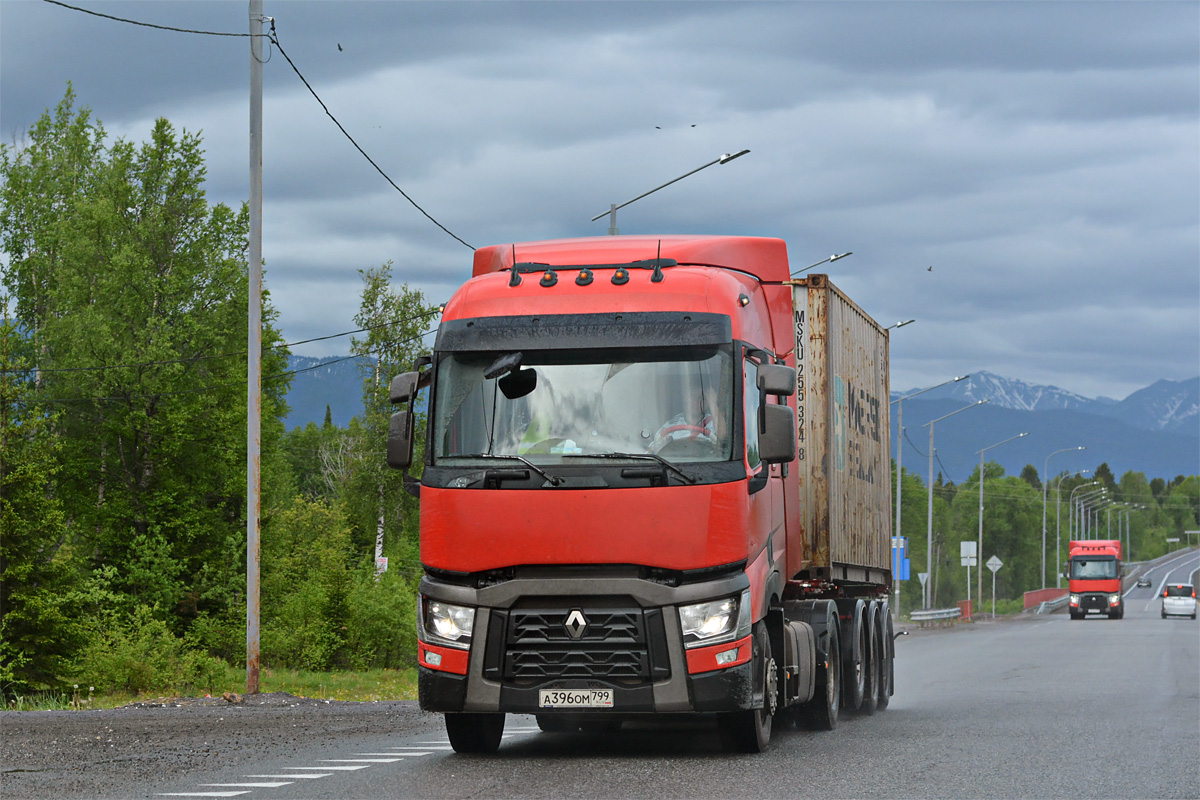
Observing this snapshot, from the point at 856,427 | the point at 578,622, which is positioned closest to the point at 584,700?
the point at 578,622

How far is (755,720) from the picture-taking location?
11484mm

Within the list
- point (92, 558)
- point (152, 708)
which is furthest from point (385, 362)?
point (152, 708)

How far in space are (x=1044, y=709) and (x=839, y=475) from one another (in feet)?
16.1

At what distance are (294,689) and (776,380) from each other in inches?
817

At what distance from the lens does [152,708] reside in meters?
18.2

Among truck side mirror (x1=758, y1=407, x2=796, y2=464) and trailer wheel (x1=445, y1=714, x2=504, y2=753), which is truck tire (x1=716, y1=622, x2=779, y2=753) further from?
trailer wheel (x1=445, y1=714, x2=504, y2=753)

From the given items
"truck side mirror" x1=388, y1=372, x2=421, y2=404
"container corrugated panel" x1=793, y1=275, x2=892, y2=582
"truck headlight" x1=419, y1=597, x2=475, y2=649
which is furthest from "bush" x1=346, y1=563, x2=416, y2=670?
"truck headlight" x1=419, y1=597, x2=475, y2=649

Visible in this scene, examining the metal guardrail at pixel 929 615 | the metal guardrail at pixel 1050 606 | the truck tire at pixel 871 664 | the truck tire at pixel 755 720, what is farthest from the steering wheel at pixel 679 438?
the metal guardrail at pixel 1050 606

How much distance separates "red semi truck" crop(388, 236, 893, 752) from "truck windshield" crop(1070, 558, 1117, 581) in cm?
6179

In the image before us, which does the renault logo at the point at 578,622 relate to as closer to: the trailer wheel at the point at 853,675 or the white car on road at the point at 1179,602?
the trailer wheel at the point at 853,675

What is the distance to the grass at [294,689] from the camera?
24062 mm

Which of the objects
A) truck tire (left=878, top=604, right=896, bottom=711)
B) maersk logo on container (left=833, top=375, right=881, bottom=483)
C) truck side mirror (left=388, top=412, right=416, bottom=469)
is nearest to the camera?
truck side mirror (left=388, top=412, right=416, bottom=469)

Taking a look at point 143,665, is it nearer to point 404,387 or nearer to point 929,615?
point 404,387

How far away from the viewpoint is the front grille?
1055 cm
